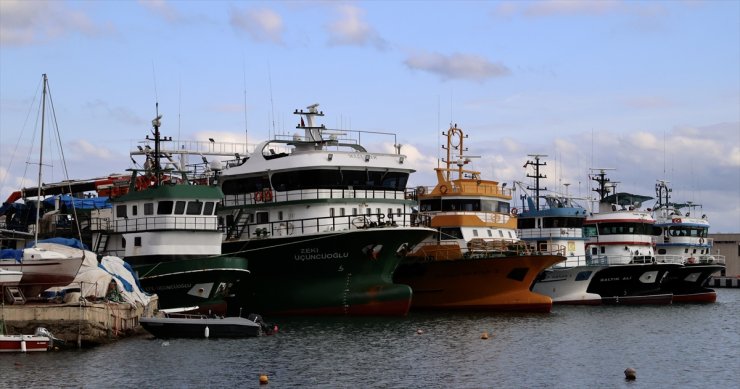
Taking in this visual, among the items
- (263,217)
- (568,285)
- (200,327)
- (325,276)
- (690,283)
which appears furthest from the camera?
(690,283)

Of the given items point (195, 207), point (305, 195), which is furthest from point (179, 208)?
point (305, 195)

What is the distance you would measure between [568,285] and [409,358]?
3495cm

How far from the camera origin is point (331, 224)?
180 ft

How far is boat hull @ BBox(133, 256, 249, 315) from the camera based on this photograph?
49.4 meters

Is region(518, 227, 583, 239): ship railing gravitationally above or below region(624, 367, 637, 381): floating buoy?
above

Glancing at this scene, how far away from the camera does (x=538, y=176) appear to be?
78.7 meters

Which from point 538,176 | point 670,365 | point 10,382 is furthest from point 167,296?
point 538,176

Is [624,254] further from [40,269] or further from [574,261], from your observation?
[40,269]

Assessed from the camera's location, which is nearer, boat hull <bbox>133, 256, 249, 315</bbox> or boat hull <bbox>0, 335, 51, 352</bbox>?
boat hull <bbox>0, 335, 51, 352</bbox>

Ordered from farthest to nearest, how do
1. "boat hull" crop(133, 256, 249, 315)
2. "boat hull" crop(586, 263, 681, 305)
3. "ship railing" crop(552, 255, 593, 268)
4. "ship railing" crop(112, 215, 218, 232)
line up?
"boat hull" crop(586, 263, 681, 305), "ship railing" crop(552, 255, 593, 268), "ship railing" crop(112, 215, 218, 232), "boat hull" crop(133, 256, 249, 315)

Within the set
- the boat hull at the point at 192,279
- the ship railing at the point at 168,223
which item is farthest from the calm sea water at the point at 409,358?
the ship railing at the point at 168,223

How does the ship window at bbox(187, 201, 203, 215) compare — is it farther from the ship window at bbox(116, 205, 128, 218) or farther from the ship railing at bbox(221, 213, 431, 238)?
the ship railing at bbox(221, 213, 431, 238)

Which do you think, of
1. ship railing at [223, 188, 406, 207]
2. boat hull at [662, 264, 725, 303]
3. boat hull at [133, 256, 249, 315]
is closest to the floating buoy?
boat hull at [133, 256, 249, 315]

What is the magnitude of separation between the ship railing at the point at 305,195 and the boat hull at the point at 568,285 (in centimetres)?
1725
